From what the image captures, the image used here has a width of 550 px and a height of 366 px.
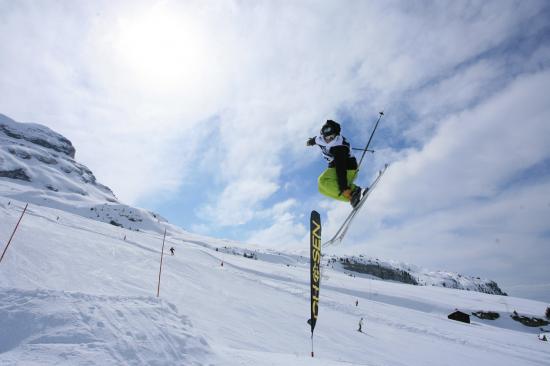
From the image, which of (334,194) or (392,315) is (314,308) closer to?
(334,194)

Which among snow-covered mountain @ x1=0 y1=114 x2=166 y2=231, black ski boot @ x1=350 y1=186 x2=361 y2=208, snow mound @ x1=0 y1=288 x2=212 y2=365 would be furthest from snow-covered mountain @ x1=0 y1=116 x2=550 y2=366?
snow-covered mountain @ x1=0 y1=114 x2=166 y2=231

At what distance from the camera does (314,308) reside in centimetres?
771

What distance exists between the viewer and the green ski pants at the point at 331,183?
6848 millimetres

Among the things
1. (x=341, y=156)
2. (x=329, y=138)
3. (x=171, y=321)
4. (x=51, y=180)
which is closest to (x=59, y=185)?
(x=51, y=180)

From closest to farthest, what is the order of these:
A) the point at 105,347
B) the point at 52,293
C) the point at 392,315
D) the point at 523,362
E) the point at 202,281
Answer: the point at 105,347
the point at 52,293
the point at 523,362
the point at 202,281
the point at 392,315

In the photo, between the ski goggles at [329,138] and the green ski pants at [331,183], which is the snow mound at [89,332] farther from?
the ski goggles at [329,138]

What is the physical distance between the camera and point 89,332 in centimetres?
490

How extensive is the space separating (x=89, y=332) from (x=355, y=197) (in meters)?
5.25

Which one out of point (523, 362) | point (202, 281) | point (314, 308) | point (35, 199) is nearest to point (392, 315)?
point (523, 362)

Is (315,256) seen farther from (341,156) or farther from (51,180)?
(51,180)

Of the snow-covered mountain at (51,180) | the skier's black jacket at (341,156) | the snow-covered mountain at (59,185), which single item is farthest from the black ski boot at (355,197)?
the snow-covered mountain at (51,180)

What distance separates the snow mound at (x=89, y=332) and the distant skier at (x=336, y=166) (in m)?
3.82

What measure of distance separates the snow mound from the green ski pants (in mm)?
3757

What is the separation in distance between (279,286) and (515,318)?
33.7 metres
